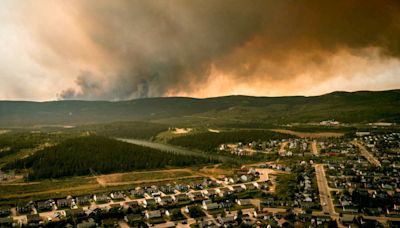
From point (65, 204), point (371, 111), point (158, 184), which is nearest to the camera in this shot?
point (65, 204)

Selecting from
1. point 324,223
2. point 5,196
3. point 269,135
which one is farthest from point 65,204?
point 269,135

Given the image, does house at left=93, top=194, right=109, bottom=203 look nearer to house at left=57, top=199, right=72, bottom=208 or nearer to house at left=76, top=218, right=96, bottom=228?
house at left=57, top=199, right=72, bottom=208

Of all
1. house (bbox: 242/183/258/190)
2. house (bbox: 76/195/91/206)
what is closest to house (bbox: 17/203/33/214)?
house (bbox: 76/195/91/206)

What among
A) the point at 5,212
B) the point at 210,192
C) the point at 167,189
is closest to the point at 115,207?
the point at 167,189

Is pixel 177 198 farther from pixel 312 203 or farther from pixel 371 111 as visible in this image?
pixel 371 111

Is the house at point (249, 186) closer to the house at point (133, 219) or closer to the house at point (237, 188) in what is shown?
the house at point (237, 188)

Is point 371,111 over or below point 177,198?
over
